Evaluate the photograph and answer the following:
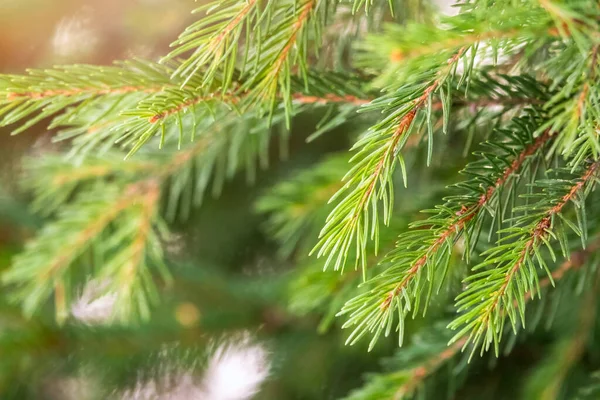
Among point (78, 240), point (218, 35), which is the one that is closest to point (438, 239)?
point (218, 35)

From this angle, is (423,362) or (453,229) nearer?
(453,229)

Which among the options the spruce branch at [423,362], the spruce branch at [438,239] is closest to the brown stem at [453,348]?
the spruce branch at [423,362]

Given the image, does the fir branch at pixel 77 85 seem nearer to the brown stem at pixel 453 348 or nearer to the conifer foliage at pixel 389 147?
the conifer foliage at pixel 389 147

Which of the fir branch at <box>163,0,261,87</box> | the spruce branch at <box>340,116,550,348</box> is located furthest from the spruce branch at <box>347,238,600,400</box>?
the fir branch at <box>163,0,261,87</box>

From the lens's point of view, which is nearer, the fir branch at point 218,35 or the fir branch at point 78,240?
the fir branch at point 218,35

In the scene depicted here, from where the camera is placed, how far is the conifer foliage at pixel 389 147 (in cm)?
21

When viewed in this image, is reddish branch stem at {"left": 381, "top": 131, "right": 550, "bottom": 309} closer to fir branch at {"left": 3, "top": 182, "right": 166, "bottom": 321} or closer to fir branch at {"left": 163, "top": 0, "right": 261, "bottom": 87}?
fir branch at {"left": 163, "top": 0, "right": 261, "bottom": 87}

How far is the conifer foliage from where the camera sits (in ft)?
0.68

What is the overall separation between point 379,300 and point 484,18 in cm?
12

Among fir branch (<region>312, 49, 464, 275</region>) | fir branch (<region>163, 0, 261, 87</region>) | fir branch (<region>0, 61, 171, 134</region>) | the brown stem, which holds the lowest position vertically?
the brown stem

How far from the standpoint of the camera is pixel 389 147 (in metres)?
0.22

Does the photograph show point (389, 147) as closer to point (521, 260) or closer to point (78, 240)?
point (521, 260)

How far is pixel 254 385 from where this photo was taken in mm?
605

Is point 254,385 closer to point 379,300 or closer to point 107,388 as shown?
point 107,388
